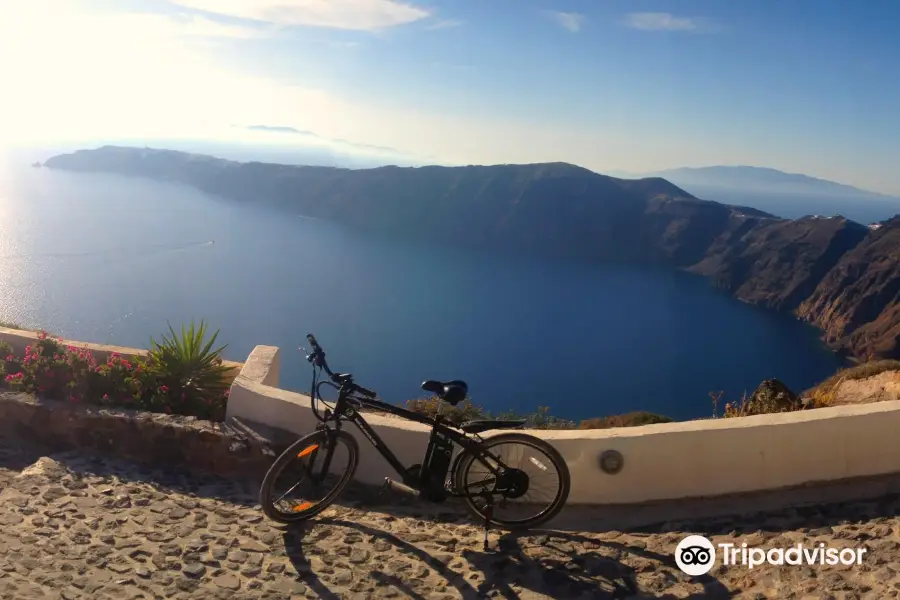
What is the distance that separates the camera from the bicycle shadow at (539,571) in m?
2.92

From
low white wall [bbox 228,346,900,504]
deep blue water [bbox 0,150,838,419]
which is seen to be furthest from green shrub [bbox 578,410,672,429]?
deep blue water [bbox 0,150,838,419]

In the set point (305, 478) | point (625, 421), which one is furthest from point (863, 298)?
point (305, 478)

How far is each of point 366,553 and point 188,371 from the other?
2771 millimetres

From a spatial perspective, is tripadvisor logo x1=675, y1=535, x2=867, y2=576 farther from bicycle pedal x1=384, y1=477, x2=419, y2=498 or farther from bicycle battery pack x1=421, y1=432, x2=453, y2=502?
bicycle pedal x1=384, y1=477, x2=419, y2=498

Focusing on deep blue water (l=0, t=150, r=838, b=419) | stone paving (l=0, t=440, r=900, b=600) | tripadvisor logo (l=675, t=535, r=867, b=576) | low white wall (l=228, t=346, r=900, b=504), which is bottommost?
deep blue water (l=0, t=150, r=838, b=419)

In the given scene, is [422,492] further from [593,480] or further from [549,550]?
[593,480]

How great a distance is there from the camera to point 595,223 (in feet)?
323

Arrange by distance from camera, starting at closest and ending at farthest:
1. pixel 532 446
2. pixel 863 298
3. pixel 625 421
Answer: pixel 532 446 < pixel 625 421 < pixel 863 298

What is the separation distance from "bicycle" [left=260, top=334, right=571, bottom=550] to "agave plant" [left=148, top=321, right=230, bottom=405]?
6.27 ft

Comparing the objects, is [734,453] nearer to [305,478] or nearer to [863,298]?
[305,478]

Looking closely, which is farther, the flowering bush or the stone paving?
the flowering bush

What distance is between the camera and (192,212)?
101062mm

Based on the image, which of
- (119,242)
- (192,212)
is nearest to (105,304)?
(119,242)

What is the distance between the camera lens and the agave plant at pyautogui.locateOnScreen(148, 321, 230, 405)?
518cm
